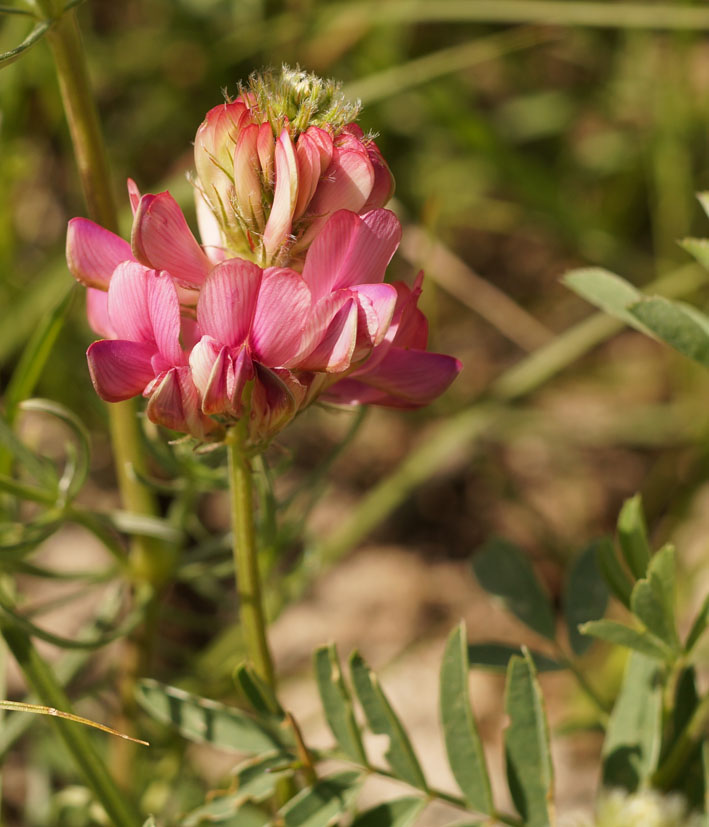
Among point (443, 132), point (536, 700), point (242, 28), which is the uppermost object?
point (242, 28)

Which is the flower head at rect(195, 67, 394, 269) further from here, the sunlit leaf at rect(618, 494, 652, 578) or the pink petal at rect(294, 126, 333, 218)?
the sunlit leaf at rect(618, 494, 652, 578)

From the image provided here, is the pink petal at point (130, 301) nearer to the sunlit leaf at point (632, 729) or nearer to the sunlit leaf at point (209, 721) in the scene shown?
the sunlit leaf at point (209, 721)

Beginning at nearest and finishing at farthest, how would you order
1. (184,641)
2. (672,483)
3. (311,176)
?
(311,176), (184,641), (672,483)

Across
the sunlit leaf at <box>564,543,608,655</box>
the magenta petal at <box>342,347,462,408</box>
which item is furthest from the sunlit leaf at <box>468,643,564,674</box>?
the magenta petal at <box>342,347,462,408</box>

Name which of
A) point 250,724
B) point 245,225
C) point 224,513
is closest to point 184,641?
point 224,513

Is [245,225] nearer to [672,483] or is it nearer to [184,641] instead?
[184,641]

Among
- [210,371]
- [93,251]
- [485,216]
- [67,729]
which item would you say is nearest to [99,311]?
[93,251]
